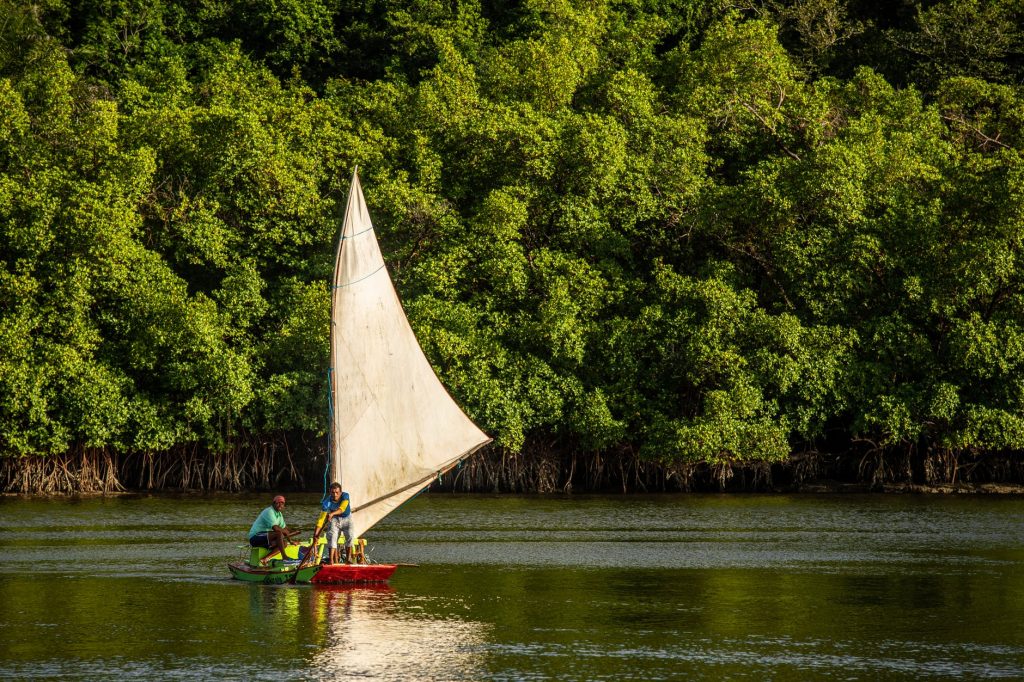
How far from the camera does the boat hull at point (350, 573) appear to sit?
88.7 feet

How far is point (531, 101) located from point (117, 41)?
2198 cm

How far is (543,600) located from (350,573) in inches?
159

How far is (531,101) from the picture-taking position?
192 ft

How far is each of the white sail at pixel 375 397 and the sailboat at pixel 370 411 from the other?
20 mm

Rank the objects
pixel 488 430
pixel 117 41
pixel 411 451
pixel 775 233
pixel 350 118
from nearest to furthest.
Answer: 1. pixel 411 451
2. pixel 488 430
3. pixel 775 233
4. pixel 350 118
5. pixel 117 41

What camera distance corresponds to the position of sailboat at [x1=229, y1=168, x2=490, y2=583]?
2772 centimetres

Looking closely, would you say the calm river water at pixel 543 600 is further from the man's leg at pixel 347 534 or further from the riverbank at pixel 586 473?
the riverbank at pixel 586 473

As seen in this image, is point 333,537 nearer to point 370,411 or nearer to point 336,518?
point 336,518

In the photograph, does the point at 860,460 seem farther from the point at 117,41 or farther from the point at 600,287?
the point at 117,41

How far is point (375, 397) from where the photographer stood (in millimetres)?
28578

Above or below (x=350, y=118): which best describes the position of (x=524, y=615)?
below

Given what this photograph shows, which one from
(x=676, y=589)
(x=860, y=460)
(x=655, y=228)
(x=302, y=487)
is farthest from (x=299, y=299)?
(x=676, y=589)

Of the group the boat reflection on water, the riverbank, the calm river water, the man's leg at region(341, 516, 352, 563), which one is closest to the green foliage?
the riverbank

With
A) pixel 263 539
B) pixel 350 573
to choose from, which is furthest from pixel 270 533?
pixel 350 573
